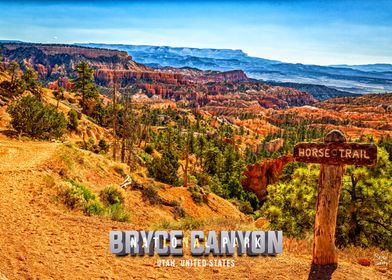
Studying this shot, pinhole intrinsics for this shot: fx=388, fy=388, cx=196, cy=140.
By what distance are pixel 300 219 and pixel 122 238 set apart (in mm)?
9015

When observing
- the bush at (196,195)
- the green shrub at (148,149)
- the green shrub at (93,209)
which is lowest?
the green shrub at (148,149)

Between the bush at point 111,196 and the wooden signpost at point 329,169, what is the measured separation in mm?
9877

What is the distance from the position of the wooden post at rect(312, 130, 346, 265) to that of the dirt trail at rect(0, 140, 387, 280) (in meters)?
0.42

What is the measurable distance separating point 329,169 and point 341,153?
0.45 m

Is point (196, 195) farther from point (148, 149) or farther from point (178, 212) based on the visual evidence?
point (148, 149)

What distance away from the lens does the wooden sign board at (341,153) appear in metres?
8.12

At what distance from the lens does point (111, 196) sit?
1688cm

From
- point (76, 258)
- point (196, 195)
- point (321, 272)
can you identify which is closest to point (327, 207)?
point (321, 272)

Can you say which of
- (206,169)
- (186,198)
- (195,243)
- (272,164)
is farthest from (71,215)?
(272,164)

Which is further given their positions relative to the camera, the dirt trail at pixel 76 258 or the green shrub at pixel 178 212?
the green shrub at pixel 178 212

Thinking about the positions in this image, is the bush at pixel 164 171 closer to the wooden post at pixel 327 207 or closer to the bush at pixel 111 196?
the bush at pixel 111 196

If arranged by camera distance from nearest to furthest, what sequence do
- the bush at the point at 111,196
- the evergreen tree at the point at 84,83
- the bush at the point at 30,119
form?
the bush at the point at 111,196 < the bush at the point at 30,119 < the evergreen tree at the point at 84,83

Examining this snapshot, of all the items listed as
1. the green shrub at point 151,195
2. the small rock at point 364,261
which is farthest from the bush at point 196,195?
the small rock at point 364,261

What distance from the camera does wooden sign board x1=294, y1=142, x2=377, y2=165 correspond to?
8117mm
